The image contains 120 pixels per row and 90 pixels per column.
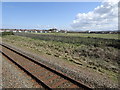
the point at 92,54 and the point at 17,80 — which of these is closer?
the point at 17,80

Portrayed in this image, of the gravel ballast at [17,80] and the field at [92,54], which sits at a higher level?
the field at [92,54]

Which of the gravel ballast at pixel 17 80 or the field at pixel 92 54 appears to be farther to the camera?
the field at pixel 92 54

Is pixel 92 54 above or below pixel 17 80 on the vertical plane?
above

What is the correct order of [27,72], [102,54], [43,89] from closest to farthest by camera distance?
[43,89] → [27,72] → [102,54]

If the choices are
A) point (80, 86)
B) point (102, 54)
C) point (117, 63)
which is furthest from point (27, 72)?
point (102, 54)

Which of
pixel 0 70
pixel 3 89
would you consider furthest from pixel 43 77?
pixel 0 70

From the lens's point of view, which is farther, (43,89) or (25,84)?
(25,84)

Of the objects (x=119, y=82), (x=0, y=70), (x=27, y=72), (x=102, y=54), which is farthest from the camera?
(x=102, y=54)

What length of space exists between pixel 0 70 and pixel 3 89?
118 inches

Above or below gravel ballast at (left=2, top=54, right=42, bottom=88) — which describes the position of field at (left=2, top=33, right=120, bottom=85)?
above

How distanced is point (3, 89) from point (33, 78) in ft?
5.77

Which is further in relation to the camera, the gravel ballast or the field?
the field

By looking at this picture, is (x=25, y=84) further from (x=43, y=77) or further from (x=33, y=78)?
(x=43, y=77)

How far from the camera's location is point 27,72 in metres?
7.93
